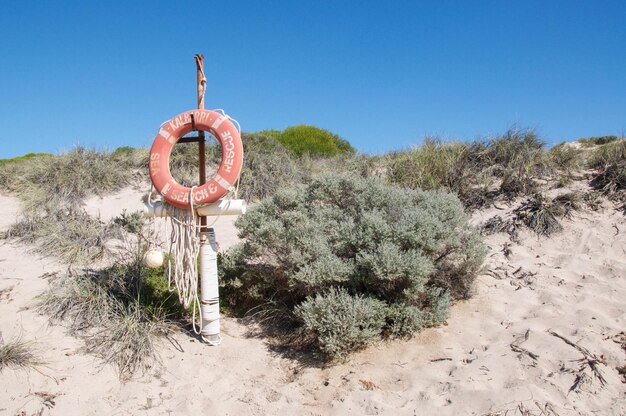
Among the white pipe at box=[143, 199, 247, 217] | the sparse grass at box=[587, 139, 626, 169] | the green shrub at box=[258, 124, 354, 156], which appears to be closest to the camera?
the white pipe at box=[143, 199, 247, 217]

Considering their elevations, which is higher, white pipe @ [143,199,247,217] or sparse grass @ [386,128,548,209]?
sparse grass @ [386,128,548,209]

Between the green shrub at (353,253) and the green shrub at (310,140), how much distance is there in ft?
21.5

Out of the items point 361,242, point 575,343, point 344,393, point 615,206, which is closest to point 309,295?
point 361,242

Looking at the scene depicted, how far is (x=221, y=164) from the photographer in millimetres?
4090

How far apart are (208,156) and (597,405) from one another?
7360 millimetres

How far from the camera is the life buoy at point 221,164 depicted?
13.1ft

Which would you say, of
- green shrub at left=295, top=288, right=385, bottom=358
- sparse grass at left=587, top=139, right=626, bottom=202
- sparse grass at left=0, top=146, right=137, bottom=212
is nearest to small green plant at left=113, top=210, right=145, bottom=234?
sparse grass at left=0, top=146, right=137, bottom=212

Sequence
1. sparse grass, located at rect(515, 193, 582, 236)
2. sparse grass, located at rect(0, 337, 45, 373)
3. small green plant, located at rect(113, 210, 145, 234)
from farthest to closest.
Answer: small green plant, located at rect(113, 210, 145, 234)
sparse grass, located at rect(515, 193, 582, 236)
sparse grass, located at rect(0, 337, 45, 373)

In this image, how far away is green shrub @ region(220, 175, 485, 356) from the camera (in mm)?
4027

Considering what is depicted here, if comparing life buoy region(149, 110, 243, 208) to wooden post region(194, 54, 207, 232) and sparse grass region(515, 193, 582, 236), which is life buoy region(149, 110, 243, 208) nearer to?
wooden post region(194, 54, 207, 232)

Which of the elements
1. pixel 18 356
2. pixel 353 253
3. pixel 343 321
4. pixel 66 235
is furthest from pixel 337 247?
pixel 66 235

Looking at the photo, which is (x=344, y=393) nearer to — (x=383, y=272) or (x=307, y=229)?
(x=383, y=272)

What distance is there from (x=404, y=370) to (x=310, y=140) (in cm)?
995

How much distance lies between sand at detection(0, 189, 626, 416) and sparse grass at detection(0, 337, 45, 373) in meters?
0.06
